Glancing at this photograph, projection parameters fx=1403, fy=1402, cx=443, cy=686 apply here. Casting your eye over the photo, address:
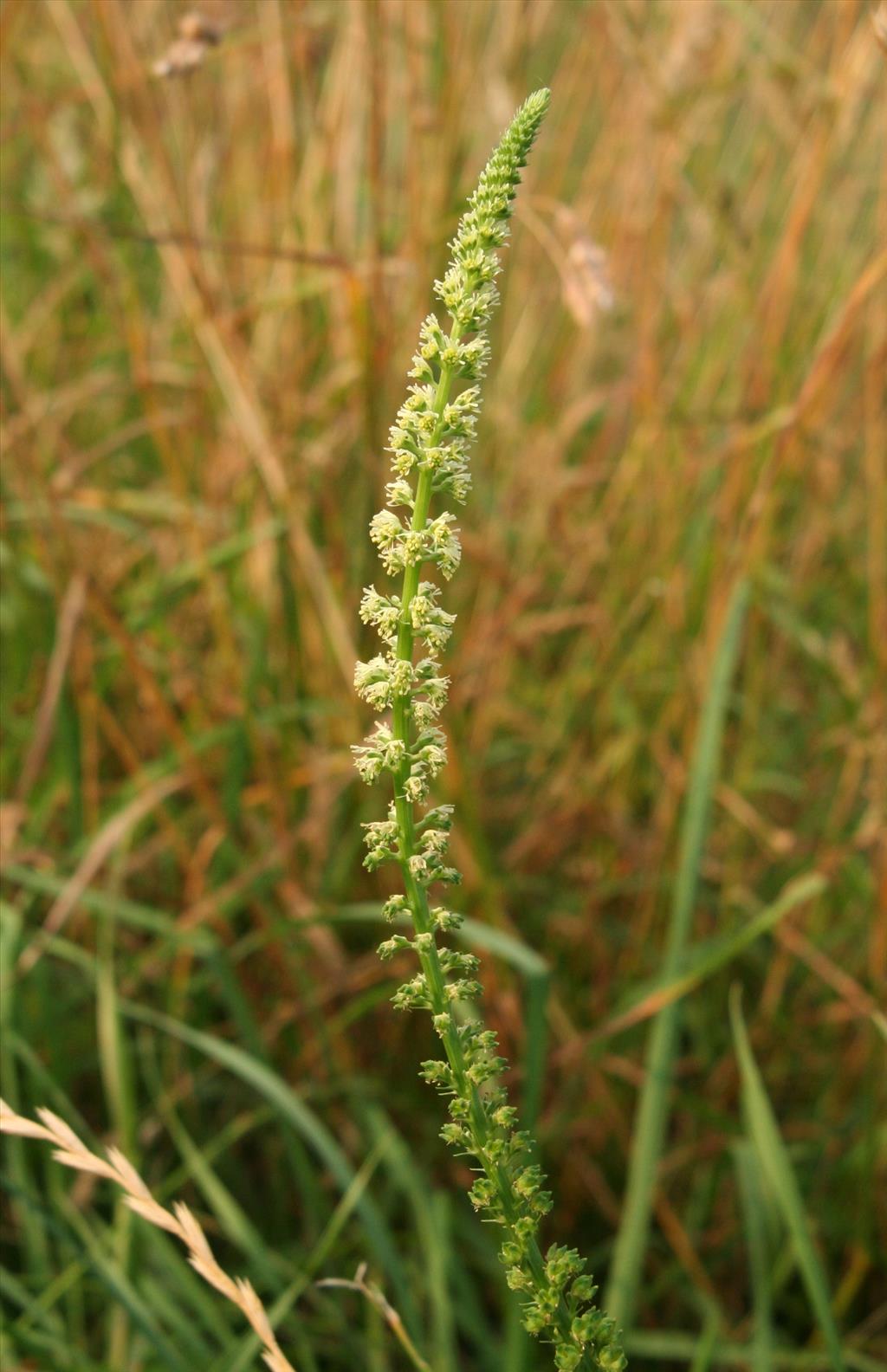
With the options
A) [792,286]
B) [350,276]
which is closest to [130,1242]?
[350,276]

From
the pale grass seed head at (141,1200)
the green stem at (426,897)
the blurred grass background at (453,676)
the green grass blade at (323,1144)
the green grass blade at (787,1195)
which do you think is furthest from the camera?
the blurred grass background at (453,676)

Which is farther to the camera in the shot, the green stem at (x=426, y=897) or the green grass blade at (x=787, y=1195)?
the green grass blade at (x=787, y=1195)

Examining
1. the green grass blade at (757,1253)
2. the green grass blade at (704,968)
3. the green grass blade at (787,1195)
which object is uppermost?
the green grass blade at (704,968)

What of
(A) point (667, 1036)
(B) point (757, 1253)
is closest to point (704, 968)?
(A) point (667, 1036)

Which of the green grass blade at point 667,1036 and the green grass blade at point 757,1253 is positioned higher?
the green grass blade at point 667,1036

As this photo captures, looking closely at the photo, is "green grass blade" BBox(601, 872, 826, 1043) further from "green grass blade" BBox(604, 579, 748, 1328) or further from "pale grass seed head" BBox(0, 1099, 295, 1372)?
"pale grass seed head" BBox(0, 1099, 295, 1372)

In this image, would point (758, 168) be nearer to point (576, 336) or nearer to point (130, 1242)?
point (576, 336)

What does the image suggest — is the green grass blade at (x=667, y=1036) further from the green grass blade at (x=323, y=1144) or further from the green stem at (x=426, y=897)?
the green stem at (x=426, y=897)

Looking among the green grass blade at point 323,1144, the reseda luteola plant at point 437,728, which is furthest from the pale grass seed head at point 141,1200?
the green grass blade at point 323,1144
